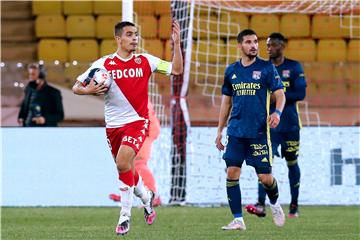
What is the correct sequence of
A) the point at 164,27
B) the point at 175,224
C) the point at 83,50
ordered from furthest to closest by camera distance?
the point at 83,50 → the point at 164,27 → the point at 175,224

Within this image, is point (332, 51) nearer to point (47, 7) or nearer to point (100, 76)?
point (47, 7)

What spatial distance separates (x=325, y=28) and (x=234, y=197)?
9.55 meters

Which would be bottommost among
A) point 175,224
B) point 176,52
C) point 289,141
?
point 175,224

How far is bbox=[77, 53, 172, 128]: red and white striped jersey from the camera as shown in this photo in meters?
8.91

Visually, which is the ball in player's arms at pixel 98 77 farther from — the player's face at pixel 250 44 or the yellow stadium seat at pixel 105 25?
the yellow stadium seat at pixel 105 25

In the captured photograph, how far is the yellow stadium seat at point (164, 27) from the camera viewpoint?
17328 mm

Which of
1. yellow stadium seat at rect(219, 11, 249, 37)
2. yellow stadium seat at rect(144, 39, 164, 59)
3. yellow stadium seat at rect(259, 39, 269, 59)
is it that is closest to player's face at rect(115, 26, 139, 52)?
yellow stadium seat at rect(144, 39, 164, 59)

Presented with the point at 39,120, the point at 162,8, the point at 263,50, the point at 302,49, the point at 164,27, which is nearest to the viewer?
the point at 39,120

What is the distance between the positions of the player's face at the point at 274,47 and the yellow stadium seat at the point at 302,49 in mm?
6802

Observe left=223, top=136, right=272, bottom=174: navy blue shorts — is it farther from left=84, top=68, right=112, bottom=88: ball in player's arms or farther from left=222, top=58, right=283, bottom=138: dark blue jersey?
left=84, top=68, right=112, bottom=88: ball in player's arms

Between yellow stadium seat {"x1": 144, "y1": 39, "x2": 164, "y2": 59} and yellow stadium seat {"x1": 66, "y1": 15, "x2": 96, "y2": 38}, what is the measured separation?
181cm

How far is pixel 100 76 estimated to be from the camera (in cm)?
866

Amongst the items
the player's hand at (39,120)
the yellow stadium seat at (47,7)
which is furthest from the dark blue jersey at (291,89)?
the yellow stadium seat at (47,7)

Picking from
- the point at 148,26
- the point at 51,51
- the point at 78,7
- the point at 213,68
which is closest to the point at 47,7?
the point at 78,7
